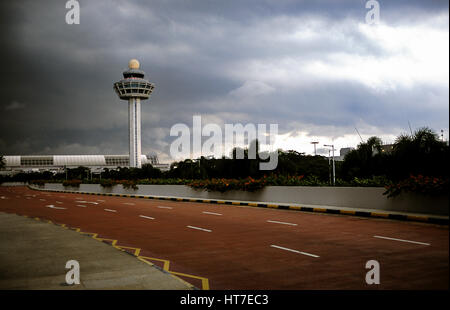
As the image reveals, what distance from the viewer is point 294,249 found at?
978 centimetres

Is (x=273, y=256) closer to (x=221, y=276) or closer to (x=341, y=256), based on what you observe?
(x=341, y=256)

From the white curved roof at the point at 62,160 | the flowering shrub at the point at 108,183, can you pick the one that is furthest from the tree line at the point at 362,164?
the white curved roof at the point at 62,160

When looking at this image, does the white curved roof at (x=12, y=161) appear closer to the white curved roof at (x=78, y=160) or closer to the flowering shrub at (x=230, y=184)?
the white curved roof at (x=78, y=160)

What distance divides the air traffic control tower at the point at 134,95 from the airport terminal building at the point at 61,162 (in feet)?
115

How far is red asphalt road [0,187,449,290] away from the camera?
6.54m

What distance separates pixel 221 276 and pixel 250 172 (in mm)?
28279

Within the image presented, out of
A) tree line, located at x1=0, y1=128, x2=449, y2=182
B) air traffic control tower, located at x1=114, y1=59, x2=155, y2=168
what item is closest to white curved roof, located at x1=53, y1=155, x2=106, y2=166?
air traffic control tower, located at x1=114, y1=59, x2=155, y2=168

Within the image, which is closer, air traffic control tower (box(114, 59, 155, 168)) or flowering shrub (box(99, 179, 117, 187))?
flowering shrub (box(99, 179, 117, 187))

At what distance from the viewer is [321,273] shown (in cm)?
733

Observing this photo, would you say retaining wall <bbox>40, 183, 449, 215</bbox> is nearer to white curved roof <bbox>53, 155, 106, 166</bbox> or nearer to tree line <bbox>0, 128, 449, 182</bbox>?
tree line <bbox>0, 128, 449, 182</bbox>

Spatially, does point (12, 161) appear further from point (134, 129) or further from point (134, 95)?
point (134, 95)

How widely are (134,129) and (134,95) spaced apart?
33.1ft

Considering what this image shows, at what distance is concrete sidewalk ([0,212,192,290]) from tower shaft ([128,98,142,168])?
11737 cm
